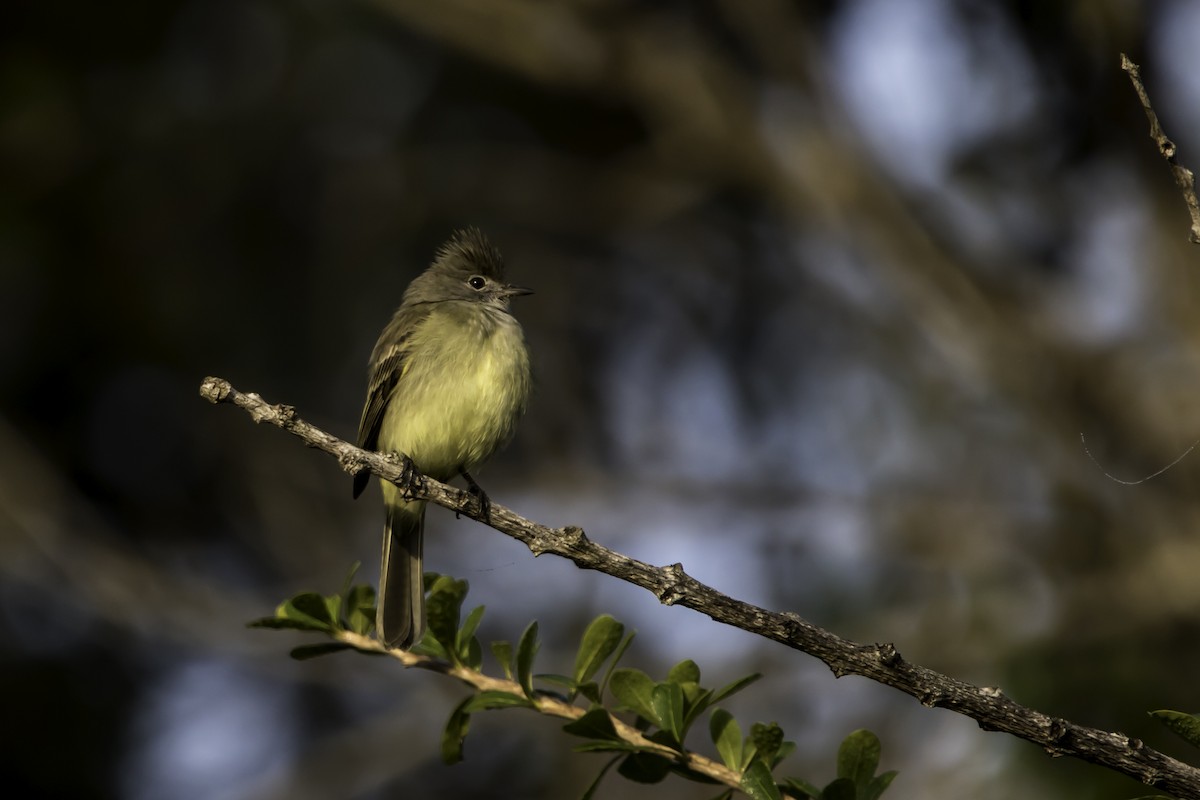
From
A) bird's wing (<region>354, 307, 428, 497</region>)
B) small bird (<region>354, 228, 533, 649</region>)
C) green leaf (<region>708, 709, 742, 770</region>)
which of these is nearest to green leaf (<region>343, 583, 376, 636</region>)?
green leaf (<region>708, 709, 742, 770</region>)

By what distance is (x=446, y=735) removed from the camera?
7.25ft

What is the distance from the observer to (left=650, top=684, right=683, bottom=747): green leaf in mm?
1988

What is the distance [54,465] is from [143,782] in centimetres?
218

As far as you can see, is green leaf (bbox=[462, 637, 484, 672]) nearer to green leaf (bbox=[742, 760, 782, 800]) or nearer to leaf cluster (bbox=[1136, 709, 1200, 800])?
green leaf (bbox=[742, 760, 782, 800])

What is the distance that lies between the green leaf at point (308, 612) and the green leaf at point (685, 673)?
2.11 ft

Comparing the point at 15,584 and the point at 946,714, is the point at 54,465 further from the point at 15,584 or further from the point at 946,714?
the point at 946,714

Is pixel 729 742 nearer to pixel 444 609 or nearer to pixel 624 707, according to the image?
pixel 624 707

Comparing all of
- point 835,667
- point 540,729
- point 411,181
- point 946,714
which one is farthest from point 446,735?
point 411,181

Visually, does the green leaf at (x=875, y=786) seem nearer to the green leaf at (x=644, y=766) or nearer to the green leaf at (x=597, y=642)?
the green leaf at (x=644, y=766)

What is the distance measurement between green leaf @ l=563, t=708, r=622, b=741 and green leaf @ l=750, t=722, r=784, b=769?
0.21m

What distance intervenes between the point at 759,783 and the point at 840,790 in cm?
12

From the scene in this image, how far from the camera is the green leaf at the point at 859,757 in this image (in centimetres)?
195

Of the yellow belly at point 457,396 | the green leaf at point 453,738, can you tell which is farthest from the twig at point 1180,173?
the yellow belly at point 457,396

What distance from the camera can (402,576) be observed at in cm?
483
